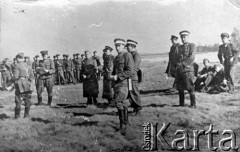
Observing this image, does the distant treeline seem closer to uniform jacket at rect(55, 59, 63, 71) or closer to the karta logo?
the karta logo

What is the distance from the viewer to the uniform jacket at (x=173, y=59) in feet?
19.0

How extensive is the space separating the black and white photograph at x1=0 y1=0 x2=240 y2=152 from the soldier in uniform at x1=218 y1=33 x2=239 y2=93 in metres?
0.02

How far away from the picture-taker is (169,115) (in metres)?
5.36

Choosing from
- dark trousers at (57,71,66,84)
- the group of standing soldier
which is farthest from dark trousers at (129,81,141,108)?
dark trousers at (57,71,66,84)

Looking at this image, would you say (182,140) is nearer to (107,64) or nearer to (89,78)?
(107,64)

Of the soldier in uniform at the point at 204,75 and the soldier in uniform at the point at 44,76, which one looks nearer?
the soldier in uniform at the point at 204,75

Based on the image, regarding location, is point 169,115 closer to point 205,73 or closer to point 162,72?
point 162,72

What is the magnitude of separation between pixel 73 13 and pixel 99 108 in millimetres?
2105

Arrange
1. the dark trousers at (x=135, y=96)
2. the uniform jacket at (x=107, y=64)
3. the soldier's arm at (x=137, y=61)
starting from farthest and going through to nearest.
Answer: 1. the uniform jacket at (x=107, y=64)
2. the soldier's arm at (x=137, y=61)
3. the dark trousers at (x=135, y=96)

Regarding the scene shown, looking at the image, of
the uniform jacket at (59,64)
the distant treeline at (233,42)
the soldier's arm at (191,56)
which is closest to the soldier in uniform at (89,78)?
the uniform jacket at (59,64)

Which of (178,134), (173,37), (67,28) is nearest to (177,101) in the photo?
(178,134)

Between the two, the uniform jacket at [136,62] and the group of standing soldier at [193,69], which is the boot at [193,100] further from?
the uniform jacket at [136,62]

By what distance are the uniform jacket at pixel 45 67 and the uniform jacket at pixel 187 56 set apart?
296cm

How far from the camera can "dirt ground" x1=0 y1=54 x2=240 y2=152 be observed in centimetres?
478
